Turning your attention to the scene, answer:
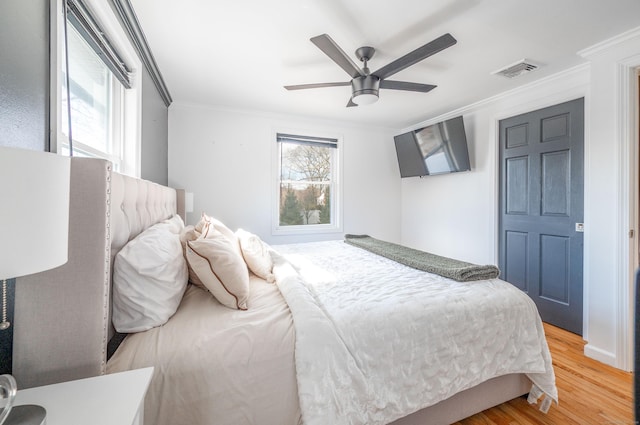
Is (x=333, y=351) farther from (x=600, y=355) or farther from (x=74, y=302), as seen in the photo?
(x=600, y=355)

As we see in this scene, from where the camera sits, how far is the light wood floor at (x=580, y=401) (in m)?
1.49

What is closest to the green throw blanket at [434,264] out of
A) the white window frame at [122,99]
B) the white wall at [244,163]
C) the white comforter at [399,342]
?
the white comforter at [399,342]

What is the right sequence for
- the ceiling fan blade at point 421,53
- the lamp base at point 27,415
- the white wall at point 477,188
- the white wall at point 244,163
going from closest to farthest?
the lamp base at point 27,415
the ceiling fan blade at point 421,53
the white wall at point 477,188
the white wall at point 244,163

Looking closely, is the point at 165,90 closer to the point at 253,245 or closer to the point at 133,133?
the point at 133,133

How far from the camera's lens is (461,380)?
1.30 m

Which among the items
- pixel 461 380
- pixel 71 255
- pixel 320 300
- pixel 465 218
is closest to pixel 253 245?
pixel 320 300

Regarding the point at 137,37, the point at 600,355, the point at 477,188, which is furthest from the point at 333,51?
the point at 600,355

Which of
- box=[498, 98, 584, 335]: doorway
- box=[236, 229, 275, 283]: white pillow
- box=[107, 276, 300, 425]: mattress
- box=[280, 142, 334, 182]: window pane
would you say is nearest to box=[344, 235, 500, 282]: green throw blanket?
box=[236, 229, 275, 283]: white pillow

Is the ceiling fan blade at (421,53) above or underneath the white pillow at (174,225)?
above

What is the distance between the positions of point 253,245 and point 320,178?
8.01 feet

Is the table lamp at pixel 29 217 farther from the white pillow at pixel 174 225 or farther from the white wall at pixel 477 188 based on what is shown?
the white wall at pixel 477 188

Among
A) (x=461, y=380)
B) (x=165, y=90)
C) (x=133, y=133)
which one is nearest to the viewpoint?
(x=461, y=380)

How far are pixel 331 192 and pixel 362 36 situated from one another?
2.43 m

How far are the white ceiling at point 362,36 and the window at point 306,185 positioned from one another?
1.06 m
